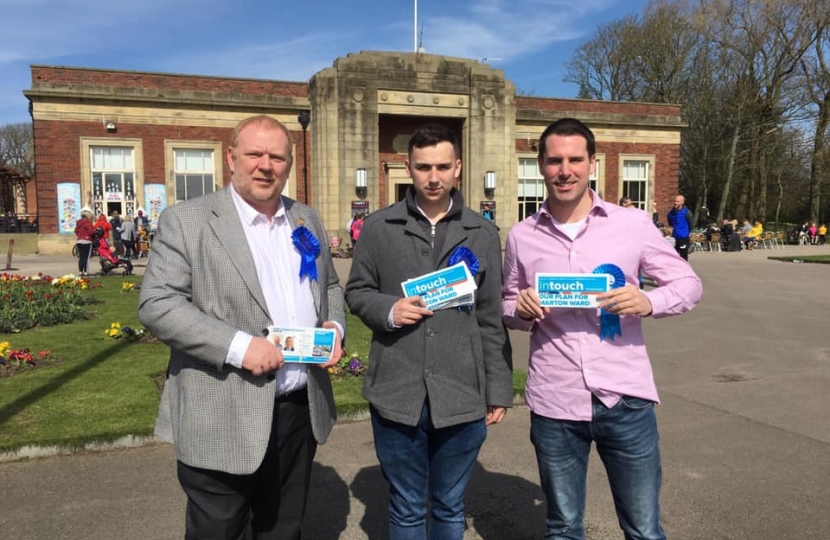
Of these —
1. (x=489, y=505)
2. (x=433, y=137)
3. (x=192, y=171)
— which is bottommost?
(x=489, y=505)

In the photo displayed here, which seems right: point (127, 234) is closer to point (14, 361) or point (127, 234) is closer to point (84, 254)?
point (84, 254)

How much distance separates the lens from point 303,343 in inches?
95.7

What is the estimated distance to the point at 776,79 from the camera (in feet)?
119

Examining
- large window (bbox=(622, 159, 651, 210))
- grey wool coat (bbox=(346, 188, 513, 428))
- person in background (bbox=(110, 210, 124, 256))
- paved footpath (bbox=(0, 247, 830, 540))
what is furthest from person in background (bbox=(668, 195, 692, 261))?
person in background (bbox=(110, 210, 124, 256))

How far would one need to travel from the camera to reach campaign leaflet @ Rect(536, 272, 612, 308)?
8.16ft

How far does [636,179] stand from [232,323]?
31.2 m

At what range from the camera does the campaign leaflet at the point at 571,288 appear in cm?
249

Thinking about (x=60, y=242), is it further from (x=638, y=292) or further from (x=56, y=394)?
(x=638, y=292)

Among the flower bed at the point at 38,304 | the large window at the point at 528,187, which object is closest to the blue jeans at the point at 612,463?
the flower bed at the point at 38,304

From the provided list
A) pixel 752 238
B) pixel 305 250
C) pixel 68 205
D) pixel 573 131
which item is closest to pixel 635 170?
pixel 752 238

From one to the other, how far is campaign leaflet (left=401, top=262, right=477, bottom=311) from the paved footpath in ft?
5.45

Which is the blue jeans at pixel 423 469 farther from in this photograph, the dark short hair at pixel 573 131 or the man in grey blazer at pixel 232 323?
the dark short hair at pixel 573 131

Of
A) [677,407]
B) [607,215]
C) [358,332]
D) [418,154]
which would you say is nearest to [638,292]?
[607,215]

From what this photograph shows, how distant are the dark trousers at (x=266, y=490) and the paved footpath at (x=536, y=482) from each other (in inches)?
32.4
